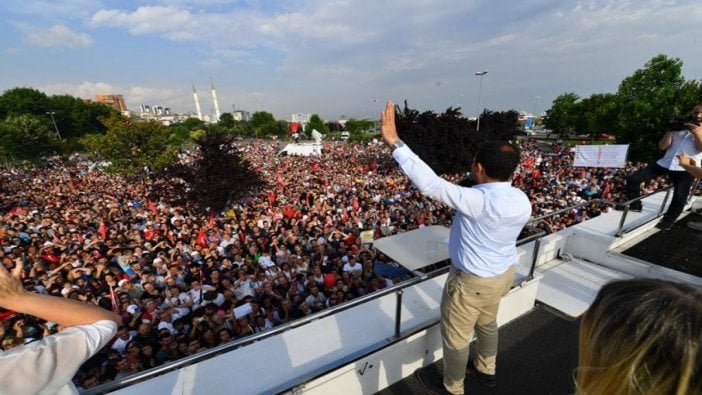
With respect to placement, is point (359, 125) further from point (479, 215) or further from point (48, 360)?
point (48, 360)

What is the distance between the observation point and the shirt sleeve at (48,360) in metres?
1.01

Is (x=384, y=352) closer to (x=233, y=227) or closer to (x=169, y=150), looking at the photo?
(x=233, y=227)

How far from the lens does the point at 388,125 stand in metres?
2.12

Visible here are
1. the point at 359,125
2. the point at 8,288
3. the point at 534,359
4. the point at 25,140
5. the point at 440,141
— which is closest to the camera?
the point at 8,288

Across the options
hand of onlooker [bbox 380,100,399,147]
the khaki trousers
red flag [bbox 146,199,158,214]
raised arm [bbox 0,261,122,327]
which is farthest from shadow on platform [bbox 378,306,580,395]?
red flag [bbox 146,199,158,214]

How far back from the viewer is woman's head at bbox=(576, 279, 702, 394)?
70 cm

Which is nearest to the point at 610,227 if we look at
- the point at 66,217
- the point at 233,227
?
the point at 233,227

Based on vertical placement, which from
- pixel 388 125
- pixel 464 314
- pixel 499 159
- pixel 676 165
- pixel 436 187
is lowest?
pixel 464 314

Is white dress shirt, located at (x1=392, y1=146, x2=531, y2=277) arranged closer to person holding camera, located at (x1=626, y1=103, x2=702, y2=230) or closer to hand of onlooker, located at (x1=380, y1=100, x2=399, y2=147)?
hand of onlooker, located at (x1=380, y1=100, x2=399, y2=147)

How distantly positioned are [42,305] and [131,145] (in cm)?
2335

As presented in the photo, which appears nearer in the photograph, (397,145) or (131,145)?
(397,145)

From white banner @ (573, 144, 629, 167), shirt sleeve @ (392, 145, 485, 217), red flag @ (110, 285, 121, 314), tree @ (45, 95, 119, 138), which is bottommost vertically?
red flag @ (110, 285, 121, 314)

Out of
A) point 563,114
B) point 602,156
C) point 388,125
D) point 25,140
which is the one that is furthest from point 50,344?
point 563,114

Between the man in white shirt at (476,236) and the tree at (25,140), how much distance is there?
42547 mm
